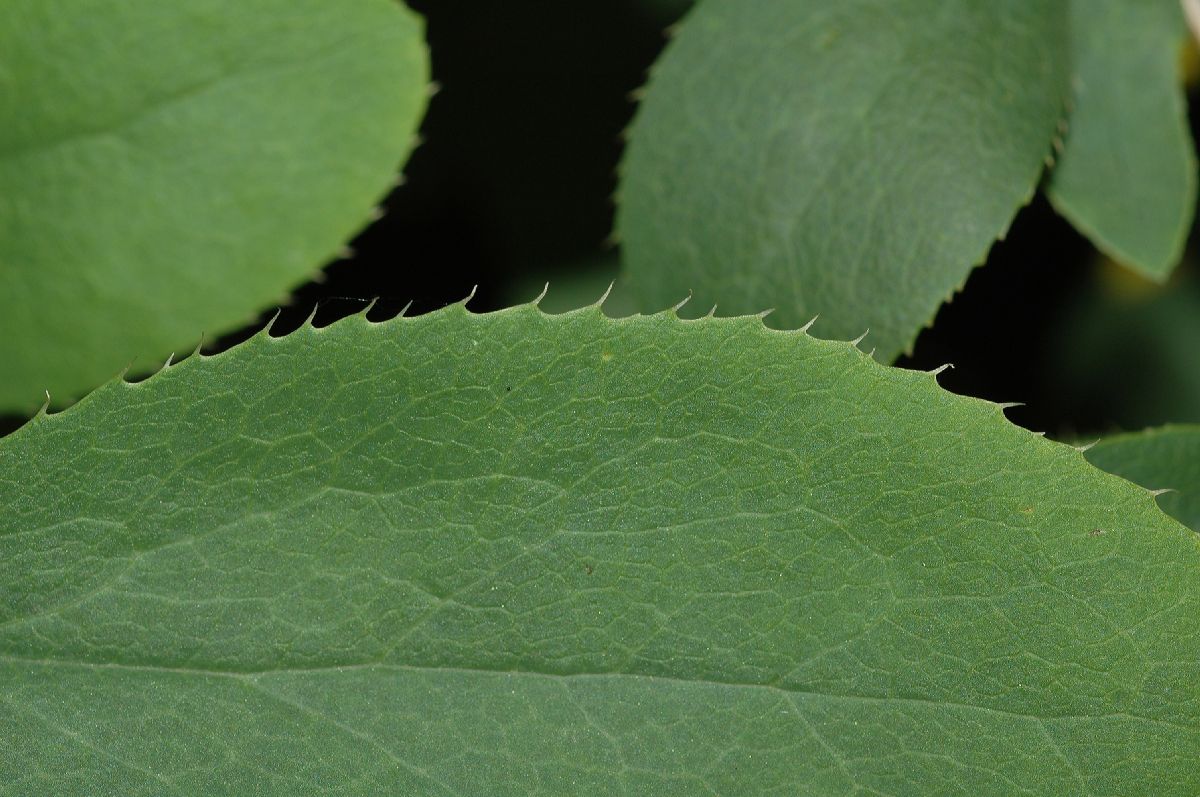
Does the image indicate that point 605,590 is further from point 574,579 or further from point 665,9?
point 665,9

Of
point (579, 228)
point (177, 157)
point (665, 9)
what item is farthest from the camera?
point (579, 228)

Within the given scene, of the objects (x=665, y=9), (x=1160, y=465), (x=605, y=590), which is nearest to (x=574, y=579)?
(x=605, y=590)

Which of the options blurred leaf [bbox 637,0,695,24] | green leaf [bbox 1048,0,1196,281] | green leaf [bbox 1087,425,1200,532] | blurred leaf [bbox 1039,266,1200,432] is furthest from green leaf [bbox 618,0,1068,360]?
blurred leaf [bbox 1039,266,1200,432]

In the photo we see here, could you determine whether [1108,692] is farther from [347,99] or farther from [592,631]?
[347,99]

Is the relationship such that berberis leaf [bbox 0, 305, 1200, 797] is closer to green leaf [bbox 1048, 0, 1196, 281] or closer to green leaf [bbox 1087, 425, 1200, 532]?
green leaf [bbox 1087, 425, 1200, 532]

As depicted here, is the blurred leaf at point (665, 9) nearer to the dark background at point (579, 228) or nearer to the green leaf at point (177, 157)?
the dark background at point (579, 228)

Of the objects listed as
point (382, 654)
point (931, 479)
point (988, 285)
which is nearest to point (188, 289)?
point (382, 654)

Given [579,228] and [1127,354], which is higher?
[579,228]
